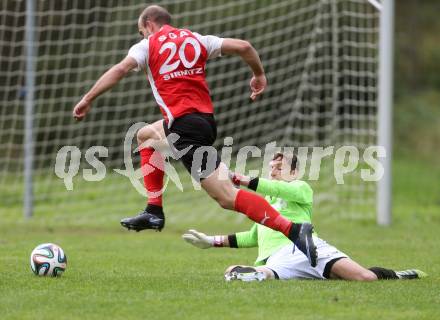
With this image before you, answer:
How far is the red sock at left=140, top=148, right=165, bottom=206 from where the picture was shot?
768 cm

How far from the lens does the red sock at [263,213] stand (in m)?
6.90

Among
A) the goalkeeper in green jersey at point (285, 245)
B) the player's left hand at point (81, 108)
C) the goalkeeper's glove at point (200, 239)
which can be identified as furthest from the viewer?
the goalkeeper's glove at point (200, 239)

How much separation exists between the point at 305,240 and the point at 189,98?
56.0 inches

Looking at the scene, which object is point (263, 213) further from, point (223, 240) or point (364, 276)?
point (364, 276)

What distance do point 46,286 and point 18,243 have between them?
3930 mm

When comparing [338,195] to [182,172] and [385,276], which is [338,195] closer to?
[182,172]

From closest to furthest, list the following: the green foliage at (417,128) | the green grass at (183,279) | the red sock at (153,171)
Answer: the green grass at (183,279) < the red sock at (153,171) < the green foliage at (417,128)

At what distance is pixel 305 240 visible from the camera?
681 cm

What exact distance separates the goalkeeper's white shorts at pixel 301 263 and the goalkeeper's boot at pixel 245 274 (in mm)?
213

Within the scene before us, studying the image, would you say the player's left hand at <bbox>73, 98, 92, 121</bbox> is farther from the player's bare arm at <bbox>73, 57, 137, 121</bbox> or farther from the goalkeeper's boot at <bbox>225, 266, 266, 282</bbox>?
the goalkeeper's boot at <bbox>225, 266, 266, 282</bbox>

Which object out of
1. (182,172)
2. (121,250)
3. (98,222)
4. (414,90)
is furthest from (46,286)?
(414,90)

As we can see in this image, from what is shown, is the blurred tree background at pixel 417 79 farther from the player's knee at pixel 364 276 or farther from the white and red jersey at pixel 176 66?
the white and red jersey at pixel 176 66

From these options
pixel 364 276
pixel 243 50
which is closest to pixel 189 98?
pixel 243 50
